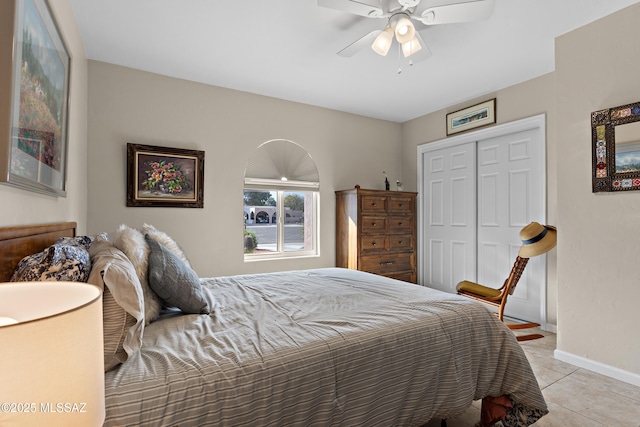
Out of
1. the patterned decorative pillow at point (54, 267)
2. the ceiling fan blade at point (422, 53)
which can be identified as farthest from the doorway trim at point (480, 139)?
the patterned decorative pillow at point (54, 267)

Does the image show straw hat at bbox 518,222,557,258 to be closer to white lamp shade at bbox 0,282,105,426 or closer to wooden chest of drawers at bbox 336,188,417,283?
wooden chest of drawers at bbox 336,188,417,283

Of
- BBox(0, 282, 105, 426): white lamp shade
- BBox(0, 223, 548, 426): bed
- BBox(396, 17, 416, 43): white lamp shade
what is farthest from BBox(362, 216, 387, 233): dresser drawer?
BBox(0, 282, 105, 426): white lamp shade

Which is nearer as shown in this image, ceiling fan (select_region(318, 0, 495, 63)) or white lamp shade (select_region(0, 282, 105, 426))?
Result: white lamp shade (select_region(0, 282, 105, 426))

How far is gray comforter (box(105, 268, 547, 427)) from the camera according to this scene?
100cm

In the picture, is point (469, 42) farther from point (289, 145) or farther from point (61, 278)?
point (61, 278)

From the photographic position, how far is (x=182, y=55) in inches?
115

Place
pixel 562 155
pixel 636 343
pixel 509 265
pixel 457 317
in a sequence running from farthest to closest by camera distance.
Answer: pixel 509 265, pixel 562 155, pixel 636 343, pixel 457 317

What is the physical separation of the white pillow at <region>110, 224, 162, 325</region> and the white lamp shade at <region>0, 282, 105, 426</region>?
86 centimetres

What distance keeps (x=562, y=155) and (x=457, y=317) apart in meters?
1.92

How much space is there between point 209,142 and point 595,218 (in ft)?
11.6

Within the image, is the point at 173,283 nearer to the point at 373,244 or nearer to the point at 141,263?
the point at 141,263

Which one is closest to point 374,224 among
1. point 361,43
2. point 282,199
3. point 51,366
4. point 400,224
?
point 400,224

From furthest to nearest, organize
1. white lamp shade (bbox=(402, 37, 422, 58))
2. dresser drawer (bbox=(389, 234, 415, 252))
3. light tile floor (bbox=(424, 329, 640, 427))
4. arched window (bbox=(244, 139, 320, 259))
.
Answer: dresser drawer (bbox=(389, 234, 415, 252)), arched window (bbox=(244, 139, 320, 259)), white lamp shade (bbox=(402, 37, 422, 58)), light tile floor (bbox=(424, 329, 640, 427))

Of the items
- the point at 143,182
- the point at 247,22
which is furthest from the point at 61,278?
the point at 143,182
